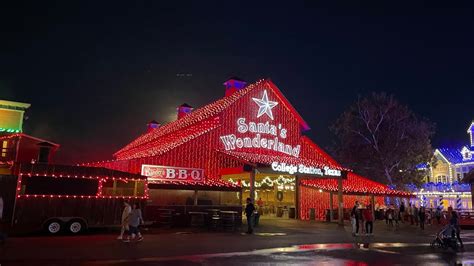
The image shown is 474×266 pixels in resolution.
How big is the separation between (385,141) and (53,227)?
128ft

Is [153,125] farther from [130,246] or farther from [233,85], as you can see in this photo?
[130,246]

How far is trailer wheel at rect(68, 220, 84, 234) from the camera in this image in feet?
59.8

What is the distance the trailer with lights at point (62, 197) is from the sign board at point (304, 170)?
899 centimetres

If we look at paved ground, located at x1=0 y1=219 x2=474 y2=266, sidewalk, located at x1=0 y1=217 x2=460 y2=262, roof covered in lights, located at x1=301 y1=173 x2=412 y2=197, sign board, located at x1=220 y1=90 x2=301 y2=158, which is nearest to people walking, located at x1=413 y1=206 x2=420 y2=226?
roof covered in lights, located at x1=301 y1=173 x2=412 y2=197

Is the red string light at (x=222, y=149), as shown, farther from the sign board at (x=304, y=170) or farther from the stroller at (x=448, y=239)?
the stroller at (x=448, y=239)

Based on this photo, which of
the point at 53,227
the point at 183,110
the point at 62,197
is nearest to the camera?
the point at 53,227

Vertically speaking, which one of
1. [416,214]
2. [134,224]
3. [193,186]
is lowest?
[134,224]

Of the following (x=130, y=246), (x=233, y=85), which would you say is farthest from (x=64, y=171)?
(x=233, y=85)

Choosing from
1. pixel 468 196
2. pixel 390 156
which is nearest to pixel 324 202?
pixel 390 156

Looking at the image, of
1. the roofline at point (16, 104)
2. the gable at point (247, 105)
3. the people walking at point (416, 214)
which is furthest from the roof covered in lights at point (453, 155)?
the roofline at point (16, 104)

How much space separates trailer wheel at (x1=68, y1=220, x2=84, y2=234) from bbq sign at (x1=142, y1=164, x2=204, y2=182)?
5903 mm

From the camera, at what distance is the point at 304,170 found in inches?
1043

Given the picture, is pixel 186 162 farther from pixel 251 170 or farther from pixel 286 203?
pixel 286 203

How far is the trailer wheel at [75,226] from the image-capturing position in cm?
1822
